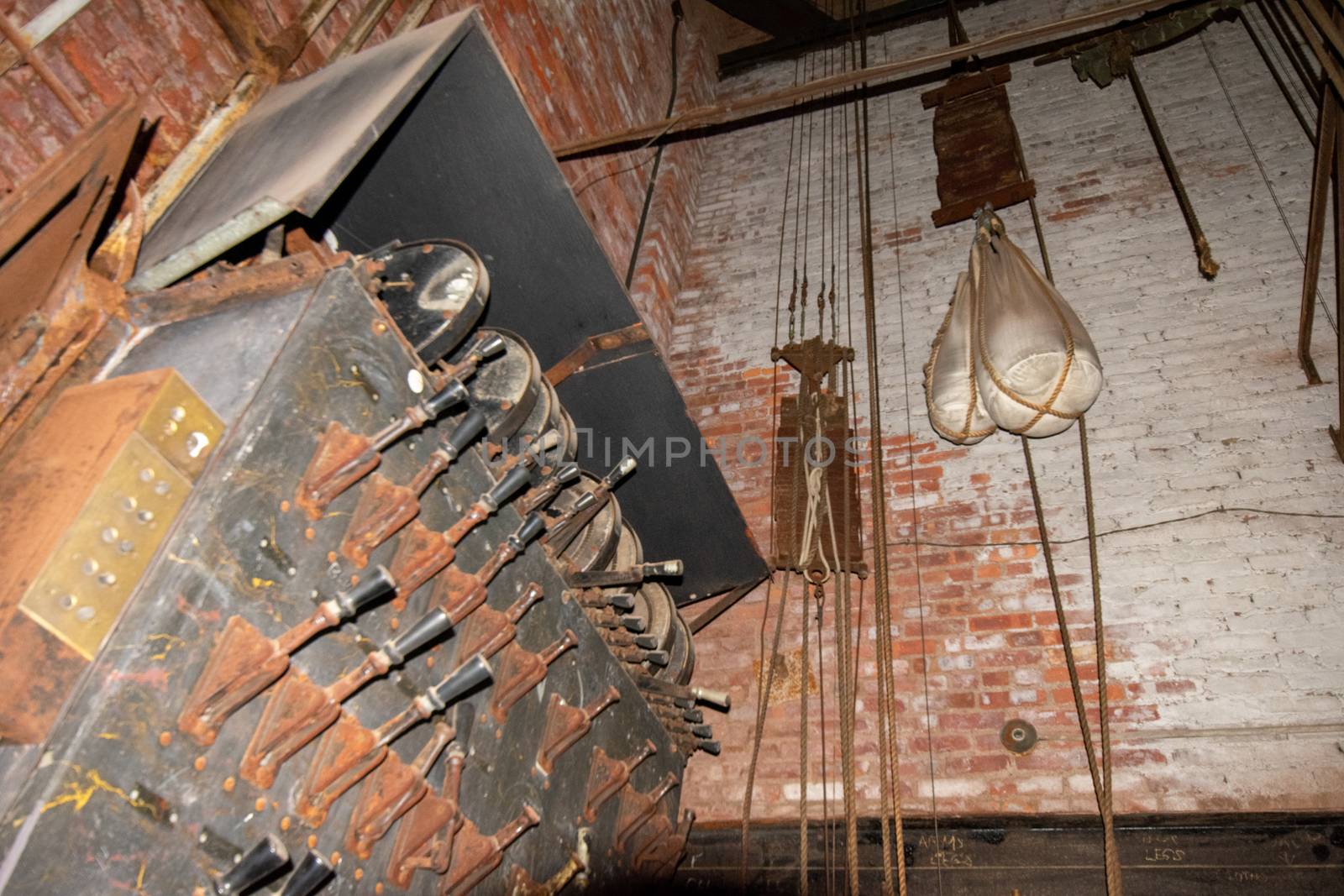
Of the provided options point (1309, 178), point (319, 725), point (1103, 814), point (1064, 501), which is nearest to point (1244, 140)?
point (1309, 178)

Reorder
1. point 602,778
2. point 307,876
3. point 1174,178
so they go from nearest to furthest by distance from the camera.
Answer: point 307,876
point 602,778
point 1174,178

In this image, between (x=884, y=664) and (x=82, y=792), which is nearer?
(x=82, y=792)

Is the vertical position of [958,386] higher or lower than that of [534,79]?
lower

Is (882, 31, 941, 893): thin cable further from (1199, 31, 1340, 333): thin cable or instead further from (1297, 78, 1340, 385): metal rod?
(1297, 78, 1340, 385): metal rod

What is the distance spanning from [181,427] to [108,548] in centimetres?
27

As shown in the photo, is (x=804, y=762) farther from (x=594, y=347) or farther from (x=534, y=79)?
(x=534, y=79)

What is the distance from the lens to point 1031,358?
3.41m

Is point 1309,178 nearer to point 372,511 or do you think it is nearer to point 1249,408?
point 1249,408

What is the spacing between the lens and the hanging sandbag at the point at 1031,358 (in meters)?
3.40

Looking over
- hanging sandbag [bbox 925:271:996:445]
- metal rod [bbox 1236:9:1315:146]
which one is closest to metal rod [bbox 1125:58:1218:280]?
metal rod [bbox 1236:9:1315:146]

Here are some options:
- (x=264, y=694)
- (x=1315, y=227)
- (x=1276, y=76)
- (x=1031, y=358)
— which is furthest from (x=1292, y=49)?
(x=264, y=694)

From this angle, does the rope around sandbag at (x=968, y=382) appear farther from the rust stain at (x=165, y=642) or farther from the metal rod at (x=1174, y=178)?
the rust stain at (x=165, y=642)

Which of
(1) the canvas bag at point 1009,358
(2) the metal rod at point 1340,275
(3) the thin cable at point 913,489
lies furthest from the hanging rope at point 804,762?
(2) the metal rod at point 1340,275

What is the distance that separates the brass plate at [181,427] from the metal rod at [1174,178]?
429 centimetres
